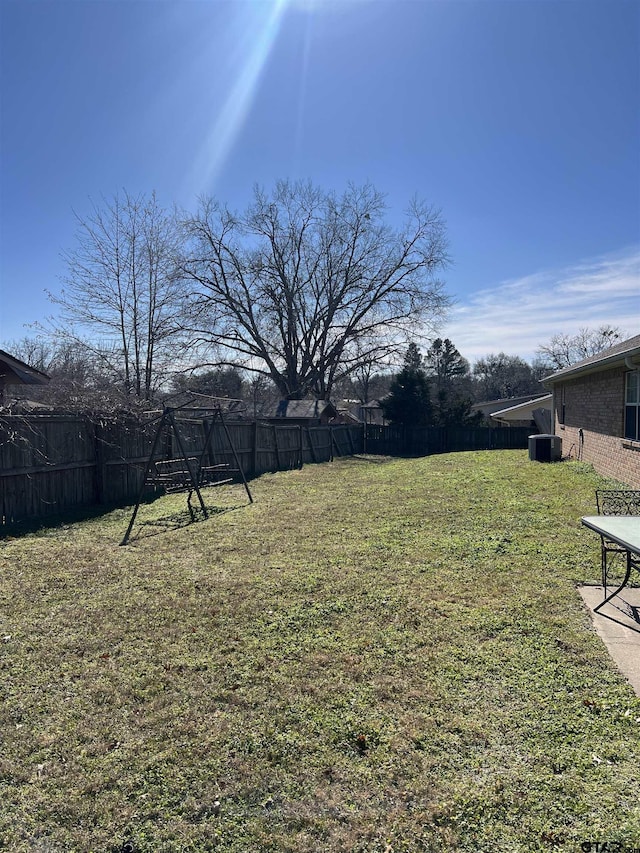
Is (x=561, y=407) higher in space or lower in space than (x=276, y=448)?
higher

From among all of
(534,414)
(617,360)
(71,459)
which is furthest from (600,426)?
(534,414)

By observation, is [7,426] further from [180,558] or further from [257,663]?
[257,663]

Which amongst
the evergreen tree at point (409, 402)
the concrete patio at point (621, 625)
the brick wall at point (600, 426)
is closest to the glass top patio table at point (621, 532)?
the concrete patio at point (621, 625)

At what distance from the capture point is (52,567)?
5.50 meters

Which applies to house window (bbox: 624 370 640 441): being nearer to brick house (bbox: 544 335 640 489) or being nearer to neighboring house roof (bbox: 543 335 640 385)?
brick house (bbox: 544 335 640 489)

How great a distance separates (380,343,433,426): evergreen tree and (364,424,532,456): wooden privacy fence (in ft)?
2.69

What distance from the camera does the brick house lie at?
8.99 metres

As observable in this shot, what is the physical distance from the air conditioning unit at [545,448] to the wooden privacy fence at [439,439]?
9.23m

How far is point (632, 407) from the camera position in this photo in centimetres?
936

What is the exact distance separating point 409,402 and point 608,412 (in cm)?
1654

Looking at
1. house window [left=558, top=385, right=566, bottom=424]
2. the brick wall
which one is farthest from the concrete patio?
house window [left=558, top=385, right=566, bottom=424]

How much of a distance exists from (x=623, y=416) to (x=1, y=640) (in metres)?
10.3

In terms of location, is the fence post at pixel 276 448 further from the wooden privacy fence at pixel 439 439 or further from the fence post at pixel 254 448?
the wooden privacy fence at pixel 439 439

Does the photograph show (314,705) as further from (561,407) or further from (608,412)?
(561,407)
